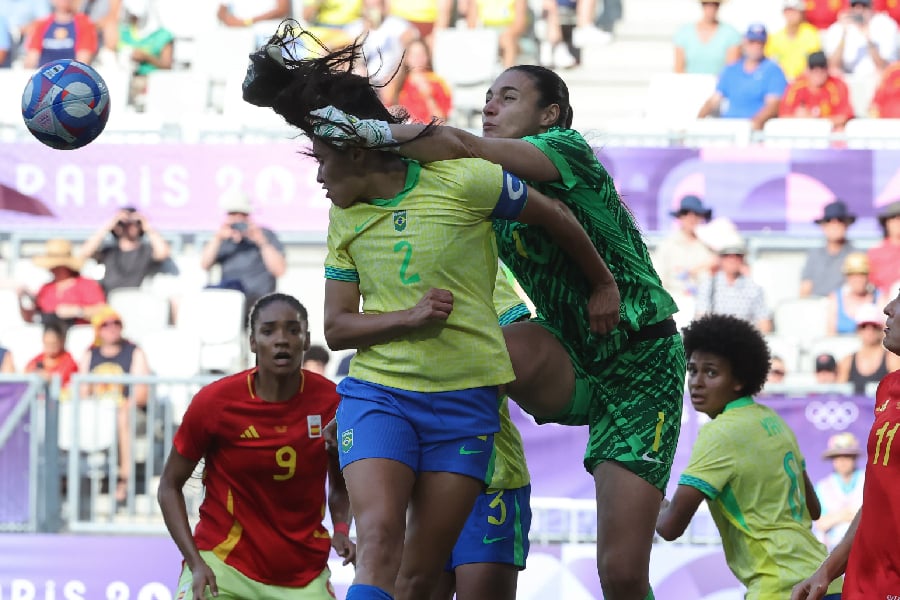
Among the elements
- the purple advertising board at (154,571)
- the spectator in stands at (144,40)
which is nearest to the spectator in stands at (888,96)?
the purple advertising board at (154,571)

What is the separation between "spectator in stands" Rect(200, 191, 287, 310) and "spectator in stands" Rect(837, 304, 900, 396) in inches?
183

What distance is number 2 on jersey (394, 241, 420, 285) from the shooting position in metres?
4.95

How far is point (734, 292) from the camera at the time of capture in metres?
12.9

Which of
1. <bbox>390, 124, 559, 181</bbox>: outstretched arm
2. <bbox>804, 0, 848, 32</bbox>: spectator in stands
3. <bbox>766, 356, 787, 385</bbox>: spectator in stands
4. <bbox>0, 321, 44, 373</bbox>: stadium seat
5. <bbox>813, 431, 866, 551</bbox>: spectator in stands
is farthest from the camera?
<bbox>804, 0, 848, 32</bbox>: spectator in stands

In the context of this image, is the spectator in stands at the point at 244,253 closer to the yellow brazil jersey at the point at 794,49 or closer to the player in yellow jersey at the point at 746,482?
the yellow brazil jersey at the point at 794,49

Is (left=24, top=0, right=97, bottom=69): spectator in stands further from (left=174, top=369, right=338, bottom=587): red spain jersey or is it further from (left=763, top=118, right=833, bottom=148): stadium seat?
(left=174, top=369, right=338, bottom=587): red spain jersey

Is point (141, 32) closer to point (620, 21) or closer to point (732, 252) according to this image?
point (620, 21)

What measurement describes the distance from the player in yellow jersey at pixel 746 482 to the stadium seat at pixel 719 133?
277 inches

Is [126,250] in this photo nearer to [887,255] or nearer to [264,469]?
[887,255]

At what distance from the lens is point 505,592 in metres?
6.34

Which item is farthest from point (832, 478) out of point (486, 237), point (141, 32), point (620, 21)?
point (141, 32)

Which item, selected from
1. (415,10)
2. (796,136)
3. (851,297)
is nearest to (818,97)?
(796,136)

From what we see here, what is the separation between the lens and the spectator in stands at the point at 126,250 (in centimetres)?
1333

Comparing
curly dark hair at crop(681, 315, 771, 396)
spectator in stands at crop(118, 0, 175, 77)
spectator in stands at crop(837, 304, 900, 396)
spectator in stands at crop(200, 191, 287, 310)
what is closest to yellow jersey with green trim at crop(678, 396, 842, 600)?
curly dark hair at crop(681, 315, 771, 396)
